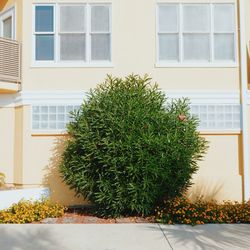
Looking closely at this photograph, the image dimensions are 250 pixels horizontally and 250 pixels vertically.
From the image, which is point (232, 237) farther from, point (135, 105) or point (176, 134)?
point (135, 105)

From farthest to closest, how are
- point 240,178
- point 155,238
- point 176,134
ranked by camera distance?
point 240,178 → point 176,134 → point 155,238

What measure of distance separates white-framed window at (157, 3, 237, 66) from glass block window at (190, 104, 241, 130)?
1.49 meters

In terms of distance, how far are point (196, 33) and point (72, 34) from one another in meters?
4.05

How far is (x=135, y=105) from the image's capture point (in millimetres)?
10273

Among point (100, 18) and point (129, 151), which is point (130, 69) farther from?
point (129, 151)

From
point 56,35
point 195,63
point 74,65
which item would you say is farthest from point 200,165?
point 56,35

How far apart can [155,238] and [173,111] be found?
400 centimetres

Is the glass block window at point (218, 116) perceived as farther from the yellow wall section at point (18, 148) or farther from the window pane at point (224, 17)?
the yellow wall section at point (18, 148)

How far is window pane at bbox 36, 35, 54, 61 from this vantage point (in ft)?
39.9

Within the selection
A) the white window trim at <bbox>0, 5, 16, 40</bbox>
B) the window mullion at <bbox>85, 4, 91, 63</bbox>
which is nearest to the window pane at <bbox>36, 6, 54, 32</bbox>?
the white window trim at <bbox>0, 5, 16, 40</bbox>

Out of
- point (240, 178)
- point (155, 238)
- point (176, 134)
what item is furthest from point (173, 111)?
point (155, 238)

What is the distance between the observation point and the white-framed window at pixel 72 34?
12.1 m

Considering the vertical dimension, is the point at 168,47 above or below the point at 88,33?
below

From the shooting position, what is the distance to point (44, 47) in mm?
12180
